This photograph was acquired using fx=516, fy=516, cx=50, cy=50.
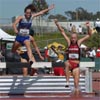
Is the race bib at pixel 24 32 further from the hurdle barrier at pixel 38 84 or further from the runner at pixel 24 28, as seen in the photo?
the hurdle barrier at pixel 38 84

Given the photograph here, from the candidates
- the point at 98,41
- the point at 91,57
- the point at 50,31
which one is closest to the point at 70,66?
the point at 91,57

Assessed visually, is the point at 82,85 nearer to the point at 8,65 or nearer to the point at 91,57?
the point at 8,65

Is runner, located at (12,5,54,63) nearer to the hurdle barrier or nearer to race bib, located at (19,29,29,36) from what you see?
race bib, located at (19,29,29,36)

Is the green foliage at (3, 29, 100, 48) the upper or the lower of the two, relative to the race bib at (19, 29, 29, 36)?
lower

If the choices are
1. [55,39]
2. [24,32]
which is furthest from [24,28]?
[55,39]

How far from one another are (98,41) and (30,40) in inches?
1064

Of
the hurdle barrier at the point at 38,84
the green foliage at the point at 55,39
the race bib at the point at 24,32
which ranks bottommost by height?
the hurdle barrier at the point at 38,84

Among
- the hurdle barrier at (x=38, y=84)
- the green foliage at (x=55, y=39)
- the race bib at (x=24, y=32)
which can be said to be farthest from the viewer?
the green foliage at (x=55, y=39)

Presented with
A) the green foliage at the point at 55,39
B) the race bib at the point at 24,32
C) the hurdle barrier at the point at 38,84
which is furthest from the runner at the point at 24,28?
the green foliage at the point at 55,39

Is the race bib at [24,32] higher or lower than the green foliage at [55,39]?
higher

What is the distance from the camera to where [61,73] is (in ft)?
55.3

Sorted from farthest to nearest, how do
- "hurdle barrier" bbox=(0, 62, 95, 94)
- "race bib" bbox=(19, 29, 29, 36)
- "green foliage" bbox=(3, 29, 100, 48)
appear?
"green foliage" bbox=(3, 29, 100, 48)
"hurdle barrier" bbox=(0, 62, 95, 94)
"race bib" bbox=(19, 29, 29, 36)

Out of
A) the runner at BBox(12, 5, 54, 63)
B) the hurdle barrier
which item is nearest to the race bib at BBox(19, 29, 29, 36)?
the runner at BBox(12, 5, 54, 63)

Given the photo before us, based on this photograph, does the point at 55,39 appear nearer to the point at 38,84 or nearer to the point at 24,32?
the point at 38,84
